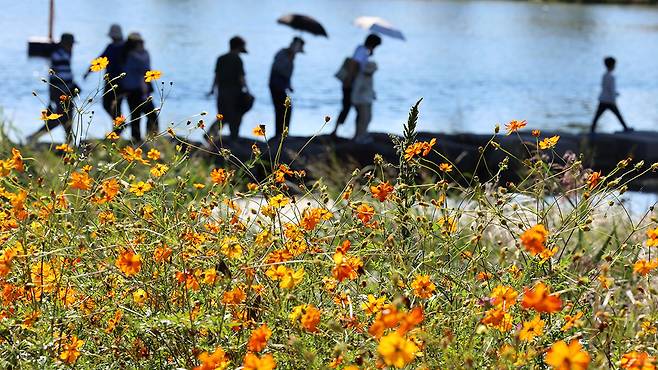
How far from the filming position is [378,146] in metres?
11.8

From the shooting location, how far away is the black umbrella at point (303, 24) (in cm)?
1527

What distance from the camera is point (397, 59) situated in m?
31.5

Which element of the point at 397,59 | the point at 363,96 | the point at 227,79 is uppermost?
the point at 227,79

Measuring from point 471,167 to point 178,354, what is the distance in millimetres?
8800

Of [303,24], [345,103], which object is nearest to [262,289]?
[345,103]

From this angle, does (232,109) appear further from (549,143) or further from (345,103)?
(549,143)

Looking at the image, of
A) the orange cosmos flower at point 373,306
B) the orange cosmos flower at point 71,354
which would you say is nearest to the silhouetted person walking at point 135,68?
the orange cosmos flower at point 71,354

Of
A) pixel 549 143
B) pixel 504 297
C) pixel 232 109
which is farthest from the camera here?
pixel 232 109

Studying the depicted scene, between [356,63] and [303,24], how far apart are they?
339 cm

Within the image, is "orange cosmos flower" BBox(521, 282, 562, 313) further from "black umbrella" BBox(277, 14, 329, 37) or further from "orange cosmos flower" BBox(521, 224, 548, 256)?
"black umbrella" BBox(277, 14, 329, 37)

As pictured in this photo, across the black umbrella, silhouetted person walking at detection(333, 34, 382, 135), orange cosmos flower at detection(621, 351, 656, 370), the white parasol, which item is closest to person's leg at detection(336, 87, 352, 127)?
silhouetted person walking at detection(333, 34, 382, 135)

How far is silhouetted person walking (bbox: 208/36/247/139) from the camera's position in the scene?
1159 centimetres

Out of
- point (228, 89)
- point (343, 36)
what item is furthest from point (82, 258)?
point (343, 36)

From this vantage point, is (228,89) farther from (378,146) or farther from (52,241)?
(52,241)
